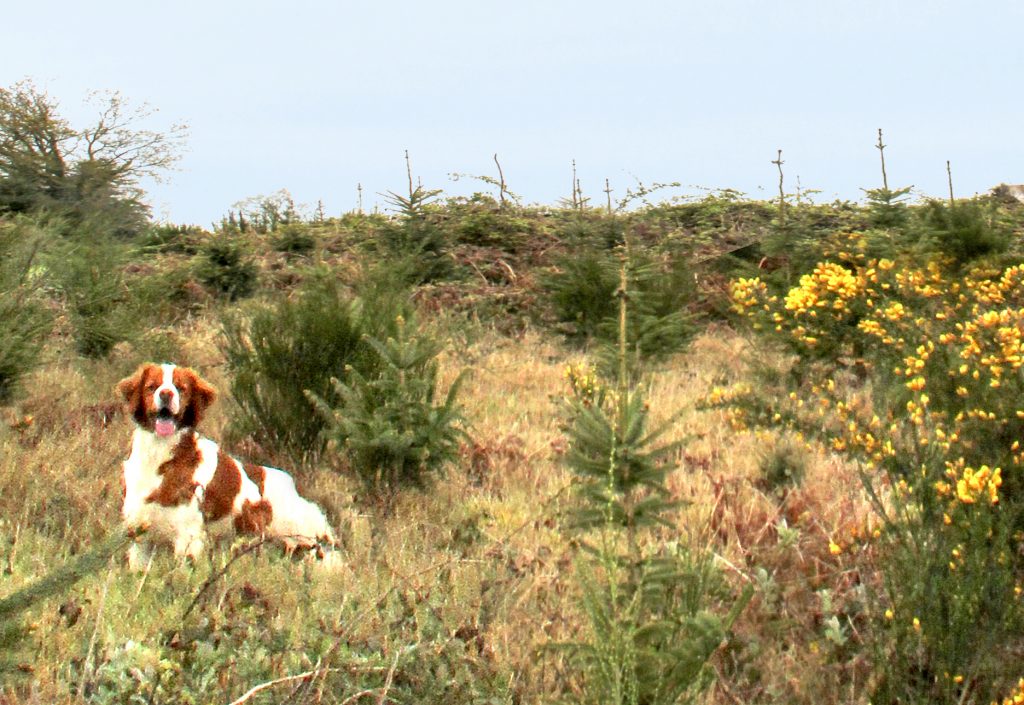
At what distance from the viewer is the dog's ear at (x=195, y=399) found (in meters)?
4.86

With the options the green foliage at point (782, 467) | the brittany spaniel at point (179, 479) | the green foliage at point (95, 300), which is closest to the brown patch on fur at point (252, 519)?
the brittany spaniel at point (179, 479)

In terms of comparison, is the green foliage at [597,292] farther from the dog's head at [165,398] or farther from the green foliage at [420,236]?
the dog's head at [165,398]

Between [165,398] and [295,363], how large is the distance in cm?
209

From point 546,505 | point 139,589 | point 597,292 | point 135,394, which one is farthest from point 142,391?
point 597,292

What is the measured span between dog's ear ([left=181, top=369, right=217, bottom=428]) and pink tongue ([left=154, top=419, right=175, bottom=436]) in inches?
3.0

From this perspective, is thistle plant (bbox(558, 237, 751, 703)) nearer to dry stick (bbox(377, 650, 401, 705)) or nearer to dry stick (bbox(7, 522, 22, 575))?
dry stick (bbox(377, 650, 401, 705))

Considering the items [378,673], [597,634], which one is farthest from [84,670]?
[597,634]

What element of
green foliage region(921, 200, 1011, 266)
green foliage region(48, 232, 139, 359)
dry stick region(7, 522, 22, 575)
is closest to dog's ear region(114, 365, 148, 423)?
dry stick region(7, 522, 22, 575)

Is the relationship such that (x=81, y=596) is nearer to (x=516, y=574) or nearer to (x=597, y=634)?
(x=516, y=574)

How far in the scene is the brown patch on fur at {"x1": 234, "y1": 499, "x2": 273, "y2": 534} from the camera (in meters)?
4.95

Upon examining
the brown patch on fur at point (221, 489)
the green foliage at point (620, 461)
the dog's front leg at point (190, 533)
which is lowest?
the dog's front leg at point (190, 533)

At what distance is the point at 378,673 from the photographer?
11.2ft

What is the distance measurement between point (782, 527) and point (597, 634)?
2.11 metres

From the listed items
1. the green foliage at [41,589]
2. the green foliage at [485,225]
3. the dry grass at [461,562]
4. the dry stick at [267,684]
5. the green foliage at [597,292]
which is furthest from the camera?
the green foliage at [485,225]
